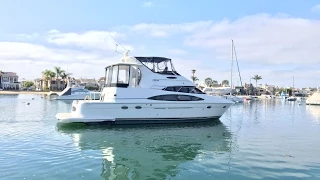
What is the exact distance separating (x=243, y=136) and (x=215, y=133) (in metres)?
1.77

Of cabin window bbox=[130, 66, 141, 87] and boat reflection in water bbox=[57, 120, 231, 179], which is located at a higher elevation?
cabin window bbox=[130, 66, 141, 87]

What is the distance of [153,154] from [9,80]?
161161mm

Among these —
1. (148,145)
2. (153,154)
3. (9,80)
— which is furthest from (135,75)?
(9,80)

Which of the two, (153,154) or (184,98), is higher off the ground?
(184,98)

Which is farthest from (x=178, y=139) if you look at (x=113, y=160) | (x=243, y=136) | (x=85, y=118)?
(x=85, y=118)

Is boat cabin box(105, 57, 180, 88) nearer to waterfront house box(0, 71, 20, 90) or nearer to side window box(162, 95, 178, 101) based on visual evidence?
side window box(162, 95, 178, 101)

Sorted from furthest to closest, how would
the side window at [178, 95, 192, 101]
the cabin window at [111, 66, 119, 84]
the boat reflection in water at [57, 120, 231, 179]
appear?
1. the side window at [178, 95, 192, 101]
2. the cabin window at [111, 66, 119, 84]
3. the boat reflection in water at [57, 120, 231, 179]

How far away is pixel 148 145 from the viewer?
47.1 feet

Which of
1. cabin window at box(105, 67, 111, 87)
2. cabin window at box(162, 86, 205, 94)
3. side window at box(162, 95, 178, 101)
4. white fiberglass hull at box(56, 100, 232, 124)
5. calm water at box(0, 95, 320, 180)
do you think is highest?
cabin window at box(105, 67, 111, 87)

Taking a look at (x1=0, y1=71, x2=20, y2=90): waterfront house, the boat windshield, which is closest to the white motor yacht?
the boat windshield

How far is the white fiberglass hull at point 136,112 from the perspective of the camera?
20.0m

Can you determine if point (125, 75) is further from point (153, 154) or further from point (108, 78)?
point (153, 154)

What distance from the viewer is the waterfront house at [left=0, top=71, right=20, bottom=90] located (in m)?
140

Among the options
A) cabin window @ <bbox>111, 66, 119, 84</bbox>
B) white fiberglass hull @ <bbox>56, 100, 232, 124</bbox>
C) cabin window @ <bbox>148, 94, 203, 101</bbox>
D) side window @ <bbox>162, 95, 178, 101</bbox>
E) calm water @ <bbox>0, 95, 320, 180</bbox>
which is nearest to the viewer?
calm water @ <bbox>0, 95, 320, 180</bbox>
